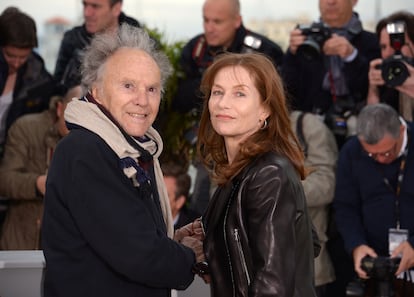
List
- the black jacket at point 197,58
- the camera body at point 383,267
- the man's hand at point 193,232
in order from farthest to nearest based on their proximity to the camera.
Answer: the black jacket at point 197,58 → the camera body at point 383,267 → the man's hand at point 193,232

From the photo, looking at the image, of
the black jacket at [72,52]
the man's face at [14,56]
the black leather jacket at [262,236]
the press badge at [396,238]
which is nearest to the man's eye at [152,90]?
the black leather jacket at [262,236]

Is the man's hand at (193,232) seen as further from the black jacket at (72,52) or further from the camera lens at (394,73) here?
the black jacket at (72,52)

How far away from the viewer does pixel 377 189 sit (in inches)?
185

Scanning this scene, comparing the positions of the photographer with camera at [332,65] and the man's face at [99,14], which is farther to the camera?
the man's face at [99,14]

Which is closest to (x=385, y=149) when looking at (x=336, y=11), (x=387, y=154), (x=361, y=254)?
(x=387, y=154)

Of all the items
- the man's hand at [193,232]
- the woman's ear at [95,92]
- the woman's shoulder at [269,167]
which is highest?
the woman's ear at [95,92]

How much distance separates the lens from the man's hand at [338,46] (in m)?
5.01

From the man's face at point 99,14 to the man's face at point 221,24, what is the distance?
60cm

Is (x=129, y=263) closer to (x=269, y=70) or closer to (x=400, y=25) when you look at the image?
(x=269, y=70)

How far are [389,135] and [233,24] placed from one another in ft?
4.68

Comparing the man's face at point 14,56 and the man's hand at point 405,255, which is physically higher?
the man's face at point 14,56

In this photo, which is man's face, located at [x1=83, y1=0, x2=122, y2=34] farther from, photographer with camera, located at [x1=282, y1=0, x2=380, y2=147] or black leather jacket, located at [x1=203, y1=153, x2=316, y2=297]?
black leather jacket, located at [x1=203, y1=153, x2=316, y2=297]

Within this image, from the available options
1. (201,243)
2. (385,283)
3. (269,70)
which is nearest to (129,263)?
(201,243)

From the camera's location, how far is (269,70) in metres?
2.63
